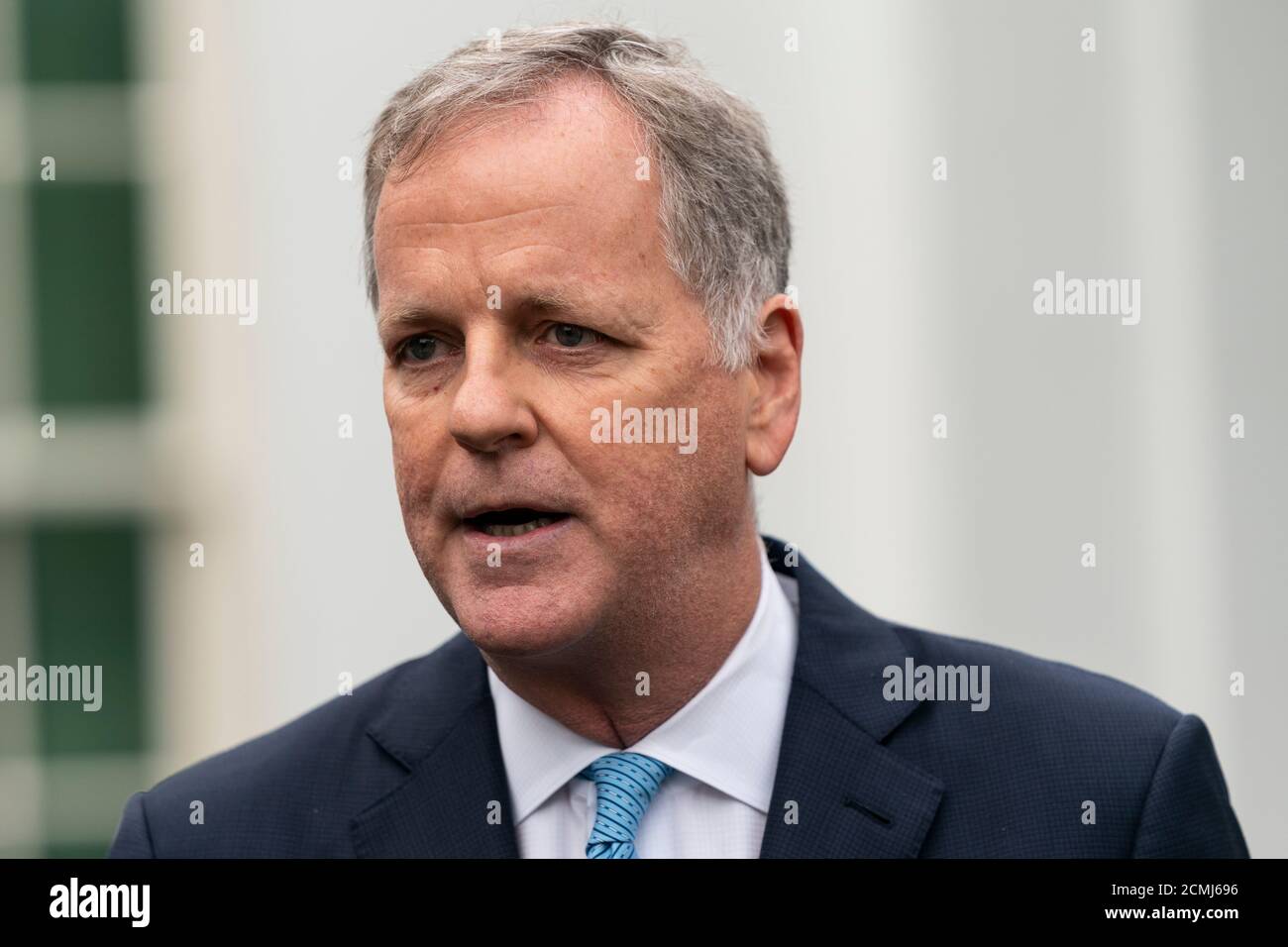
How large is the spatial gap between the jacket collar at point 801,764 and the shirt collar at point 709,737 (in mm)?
51

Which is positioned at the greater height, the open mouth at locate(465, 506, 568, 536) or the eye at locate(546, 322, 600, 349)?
the eye at locate(546, 322, 600, 349)

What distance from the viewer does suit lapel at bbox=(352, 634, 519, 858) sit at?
9.75 ft

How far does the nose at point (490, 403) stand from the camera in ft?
8.79

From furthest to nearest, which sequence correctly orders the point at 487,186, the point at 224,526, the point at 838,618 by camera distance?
the point at 224,526
the point at 838,618
the point at 487,186

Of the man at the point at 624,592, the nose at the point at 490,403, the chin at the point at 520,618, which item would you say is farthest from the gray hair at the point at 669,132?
the chin at the point at 520,618

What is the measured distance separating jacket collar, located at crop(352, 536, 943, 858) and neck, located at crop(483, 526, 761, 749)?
16 cm

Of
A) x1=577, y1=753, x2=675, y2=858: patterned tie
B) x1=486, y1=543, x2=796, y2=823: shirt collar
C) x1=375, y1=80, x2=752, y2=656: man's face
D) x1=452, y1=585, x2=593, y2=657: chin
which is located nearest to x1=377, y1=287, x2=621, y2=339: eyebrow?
x1=375, y1=80, x2=752, y2=656: man's face

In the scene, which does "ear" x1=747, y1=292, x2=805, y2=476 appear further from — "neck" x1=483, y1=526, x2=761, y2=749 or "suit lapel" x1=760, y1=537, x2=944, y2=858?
"suit lapel" x1=760, y1=537, x2=944, y2=858

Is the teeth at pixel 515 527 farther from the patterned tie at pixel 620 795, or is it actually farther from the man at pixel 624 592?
the patterned tie at pixel 620 795
